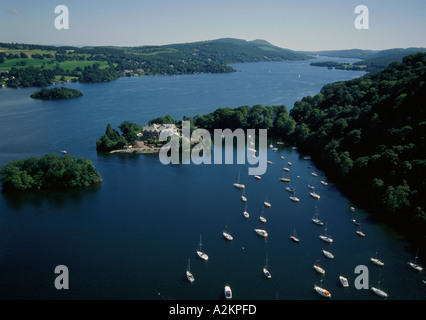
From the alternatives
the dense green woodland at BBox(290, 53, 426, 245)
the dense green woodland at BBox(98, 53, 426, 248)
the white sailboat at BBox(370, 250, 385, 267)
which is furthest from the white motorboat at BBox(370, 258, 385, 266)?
the dense green woodland at BBox(290, 53, 426, 245)

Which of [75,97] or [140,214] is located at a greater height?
[75,97]

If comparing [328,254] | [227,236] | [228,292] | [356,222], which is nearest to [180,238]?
[227,236]

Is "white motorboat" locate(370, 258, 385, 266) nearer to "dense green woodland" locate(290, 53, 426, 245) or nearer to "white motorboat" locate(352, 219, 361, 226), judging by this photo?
"white motorboat" locate(352, 219, 361, 226)

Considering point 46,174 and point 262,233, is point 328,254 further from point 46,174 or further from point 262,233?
point 46,174

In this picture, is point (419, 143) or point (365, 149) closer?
point (419, 143)

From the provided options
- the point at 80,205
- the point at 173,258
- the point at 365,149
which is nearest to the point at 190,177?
the point at 80,205

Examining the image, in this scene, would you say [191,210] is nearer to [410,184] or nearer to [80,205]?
[80,205]
